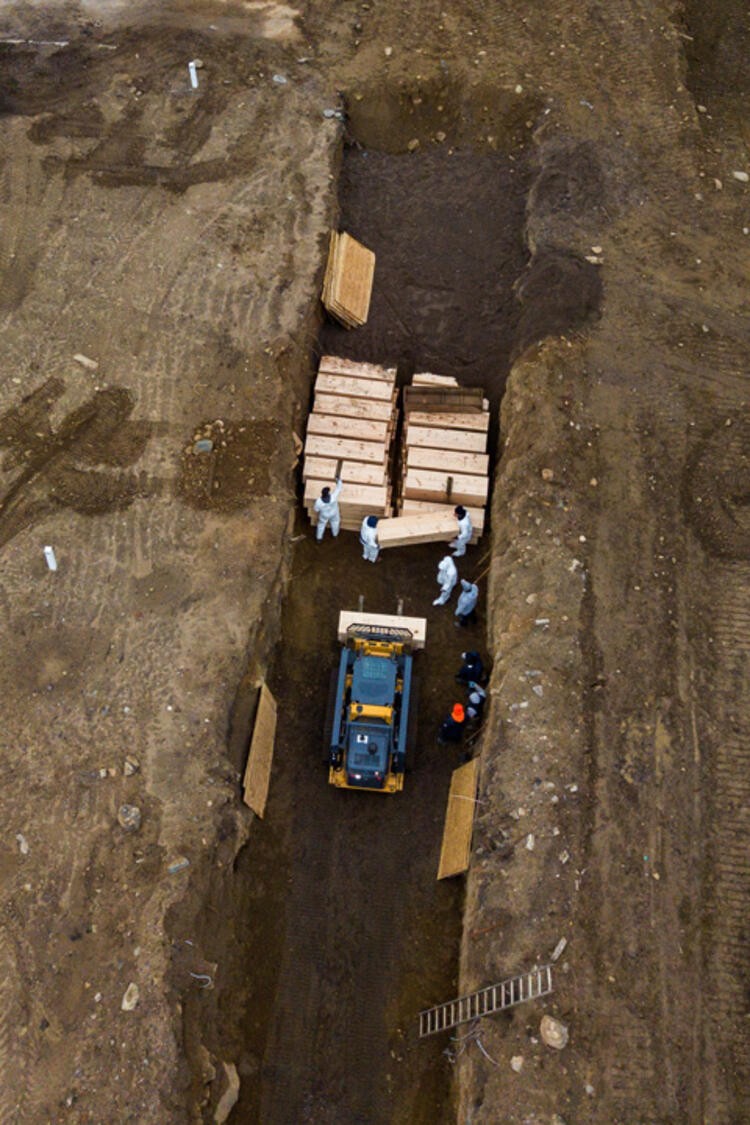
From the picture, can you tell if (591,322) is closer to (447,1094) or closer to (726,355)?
(726,355)

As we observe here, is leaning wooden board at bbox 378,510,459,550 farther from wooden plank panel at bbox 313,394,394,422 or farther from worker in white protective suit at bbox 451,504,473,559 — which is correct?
wooden plank panel at bbox 313,394,394,422

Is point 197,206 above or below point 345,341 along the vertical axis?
above

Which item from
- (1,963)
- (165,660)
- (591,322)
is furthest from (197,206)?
(1,963)

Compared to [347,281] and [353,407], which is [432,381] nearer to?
[353,407]

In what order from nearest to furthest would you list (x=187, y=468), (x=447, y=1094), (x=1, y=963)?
(x=1, y=963) < (x=447, y=1094) < (x=187, y=468)

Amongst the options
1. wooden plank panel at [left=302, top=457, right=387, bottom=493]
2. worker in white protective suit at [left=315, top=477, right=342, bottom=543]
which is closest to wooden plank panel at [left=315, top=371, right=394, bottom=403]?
wooden plank panel at [left=302, top=457, right=387, bottom=493]

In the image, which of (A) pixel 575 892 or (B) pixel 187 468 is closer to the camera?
(A) pixel 575 892

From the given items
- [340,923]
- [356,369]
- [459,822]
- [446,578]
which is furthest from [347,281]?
[340,923]

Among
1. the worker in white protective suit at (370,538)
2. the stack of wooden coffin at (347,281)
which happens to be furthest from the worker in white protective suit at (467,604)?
the stack of wooden coffin at (347,281)
